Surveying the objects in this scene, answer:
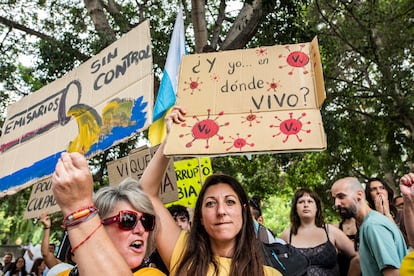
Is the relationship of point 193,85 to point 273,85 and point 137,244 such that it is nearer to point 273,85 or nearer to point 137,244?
point 273,85

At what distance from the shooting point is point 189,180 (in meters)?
5.64

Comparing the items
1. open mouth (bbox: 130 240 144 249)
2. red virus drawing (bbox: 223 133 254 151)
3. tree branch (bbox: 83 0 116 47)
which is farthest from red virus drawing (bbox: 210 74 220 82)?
tree branch (bbox: 83 0 116 47)

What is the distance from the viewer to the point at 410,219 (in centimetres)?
235

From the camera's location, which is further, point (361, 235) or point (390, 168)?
point (390, 168)

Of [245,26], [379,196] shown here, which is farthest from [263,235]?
[245,26]

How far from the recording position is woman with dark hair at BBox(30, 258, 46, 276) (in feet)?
25.7

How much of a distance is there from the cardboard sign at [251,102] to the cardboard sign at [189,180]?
2.82m

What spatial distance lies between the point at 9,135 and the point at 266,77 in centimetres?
213

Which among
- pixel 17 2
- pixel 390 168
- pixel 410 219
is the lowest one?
pixel 410 219

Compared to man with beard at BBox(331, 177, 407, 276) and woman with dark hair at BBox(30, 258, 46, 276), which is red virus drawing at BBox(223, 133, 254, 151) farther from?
woman with dark hair at BBox(30, 258, 46, 276)

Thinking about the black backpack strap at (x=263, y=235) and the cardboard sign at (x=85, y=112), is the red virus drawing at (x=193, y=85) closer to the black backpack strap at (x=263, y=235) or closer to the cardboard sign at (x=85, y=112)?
the cardboard sign at (x=85, y=112)

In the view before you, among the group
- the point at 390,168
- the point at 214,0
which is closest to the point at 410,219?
the point at 214,0

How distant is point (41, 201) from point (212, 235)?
222cm

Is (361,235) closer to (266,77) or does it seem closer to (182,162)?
(266,77)
